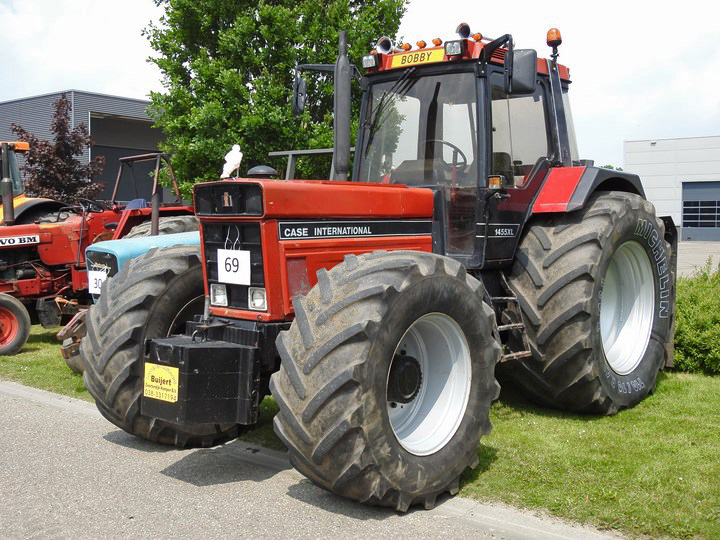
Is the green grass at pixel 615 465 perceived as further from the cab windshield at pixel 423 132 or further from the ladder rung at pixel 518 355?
the cab windshield at pixel 423 132

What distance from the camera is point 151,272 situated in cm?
527

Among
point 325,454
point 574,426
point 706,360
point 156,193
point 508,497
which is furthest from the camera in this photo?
point 156,193

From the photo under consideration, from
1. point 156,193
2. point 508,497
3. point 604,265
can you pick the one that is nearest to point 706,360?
point 604,265

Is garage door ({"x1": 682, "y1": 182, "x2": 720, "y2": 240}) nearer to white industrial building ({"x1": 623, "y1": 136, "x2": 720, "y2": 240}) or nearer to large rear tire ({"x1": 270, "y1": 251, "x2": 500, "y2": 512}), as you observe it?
white industrial building ({"x1": 623, "y1": 136, "x2": 720, "y2": 240})

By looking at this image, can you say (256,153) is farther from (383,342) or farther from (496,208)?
(383,342)

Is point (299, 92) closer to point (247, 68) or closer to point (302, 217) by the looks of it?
point (302, 217)

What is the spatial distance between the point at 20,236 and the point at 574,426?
8171 millimetres

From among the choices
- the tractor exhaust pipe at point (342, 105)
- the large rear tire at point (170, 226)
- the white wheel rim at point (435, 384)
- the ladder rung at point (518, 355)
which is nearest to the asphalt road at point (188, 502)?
the white wheel rim at point (435, 384)

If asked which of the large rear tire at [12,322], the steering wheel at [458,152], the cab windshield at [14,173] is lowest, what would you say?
the large rear tire at [12,322]

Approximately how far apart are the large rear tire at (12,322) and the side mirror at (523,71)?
23.5 feet

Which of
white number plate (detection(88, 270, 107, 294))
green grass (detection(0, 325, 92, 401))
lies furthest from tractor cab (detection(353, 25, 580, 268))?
green grass (detection(0, 325, 92, 401))

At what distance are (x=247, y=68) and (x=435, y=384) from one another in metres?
8.98

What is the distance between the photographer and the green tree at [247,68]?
12.0 meters

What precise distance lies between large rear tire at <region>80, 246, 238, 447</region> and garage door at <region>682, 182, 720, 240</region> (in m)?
44.0
